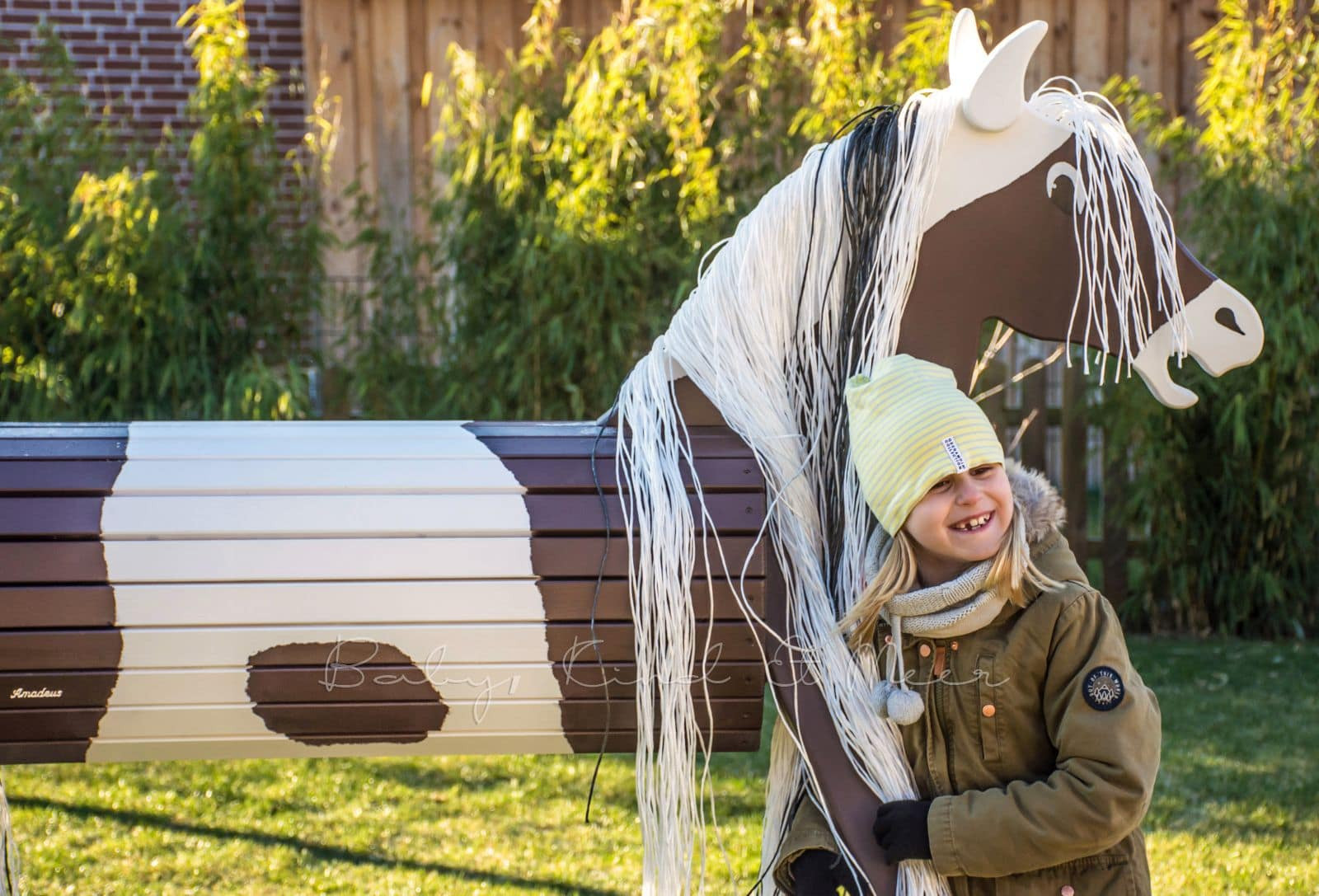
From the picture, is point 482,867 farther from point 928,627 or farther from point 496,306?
point 496,306

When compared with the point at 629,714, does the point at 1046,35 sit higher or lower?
higher

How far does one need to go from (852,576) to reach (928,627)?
116 millimetres

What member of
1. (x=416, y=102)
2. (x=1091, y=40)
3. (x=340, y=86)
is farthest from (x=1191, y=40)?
(x=340, y=86)

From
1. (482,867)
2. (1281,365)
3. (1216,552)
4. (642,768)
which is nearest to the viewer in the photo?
(642,768)

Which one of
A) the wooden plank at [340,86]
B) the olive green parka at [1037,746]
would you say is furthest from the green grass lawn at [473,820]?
the wooden plank at [340,86]

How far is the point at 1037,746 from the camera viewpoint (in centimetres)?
149

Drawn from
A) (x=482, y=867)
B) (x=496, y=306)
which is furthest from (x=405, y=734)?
(x=496, y=306)

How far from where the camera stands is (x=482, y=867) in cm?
265

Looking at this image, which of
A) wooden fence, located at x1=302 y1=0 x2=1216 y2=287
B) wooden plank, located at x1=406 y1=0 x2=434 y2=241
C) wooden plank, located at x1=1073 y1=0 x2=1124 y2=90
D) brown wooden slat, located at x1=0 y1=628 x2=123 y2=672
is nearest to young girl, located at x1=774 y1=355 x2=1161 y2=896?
brown wooden slat, located at x1=0 y1=628 x2=123 y2=672

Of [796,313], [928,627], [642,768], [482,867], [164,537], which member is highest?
[796,313]

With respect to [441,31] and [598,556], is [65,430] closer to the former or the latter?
[598,556]

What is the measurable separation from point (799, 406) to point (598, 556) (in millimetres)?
342

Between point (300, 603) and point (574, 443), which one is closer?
point (300, 603)

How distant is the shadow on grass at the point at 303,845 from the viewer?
2566mm
